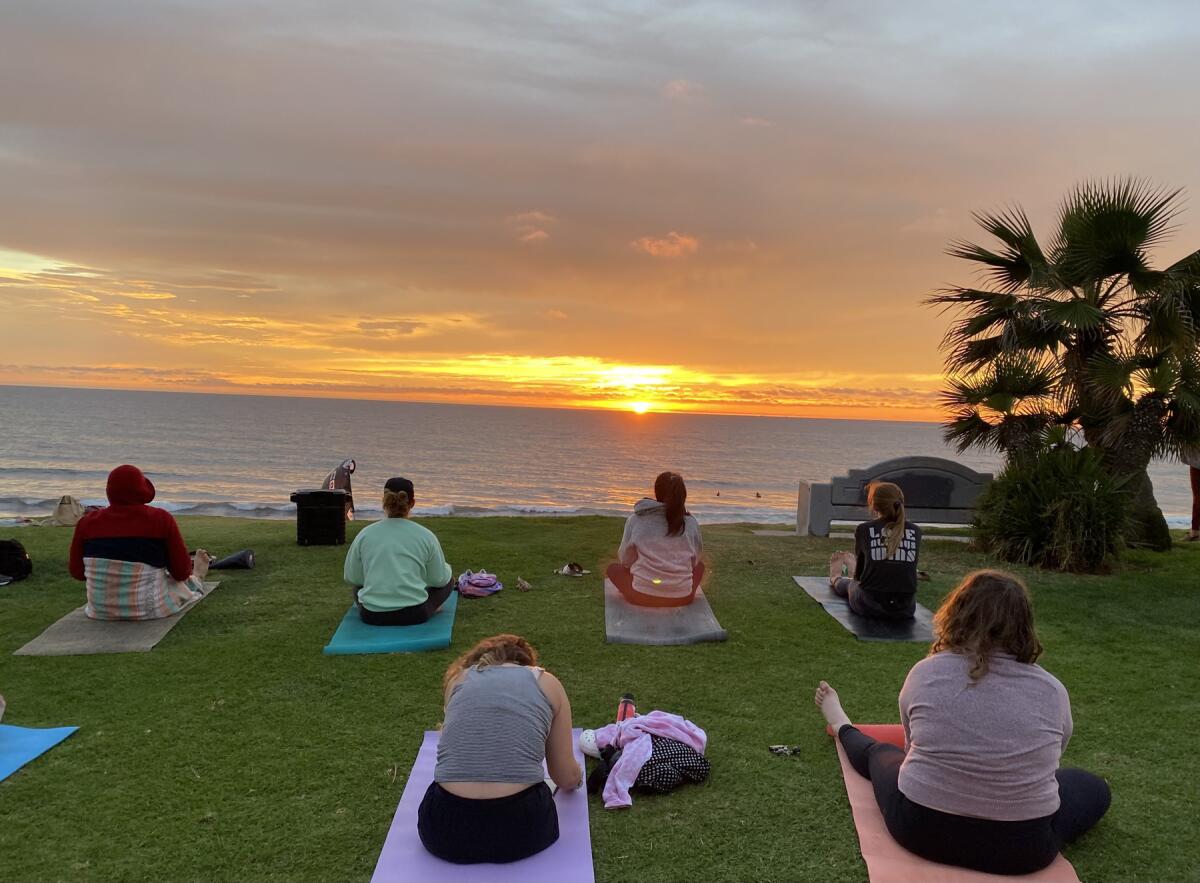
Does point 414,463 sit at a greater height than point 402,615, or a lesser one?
lesser

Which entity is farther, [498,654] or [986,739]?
[498,654]

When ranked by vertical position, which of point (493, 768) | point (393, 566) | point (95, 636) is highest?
point (493, 768)

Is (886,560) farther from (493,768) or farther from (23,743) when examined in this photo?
(23,743)

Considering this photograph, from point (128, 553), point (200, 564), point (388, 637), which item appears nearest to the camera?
point (388, 637)

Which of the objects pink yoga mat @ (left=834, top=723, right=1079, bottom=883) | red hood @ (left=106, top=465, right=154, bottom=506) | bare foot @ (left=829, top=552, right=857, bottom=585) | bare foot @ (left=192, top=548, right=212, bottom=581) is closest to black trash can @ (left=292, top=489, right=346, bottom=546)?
bare foot @ (left=192, top=548, right=212, bottom=581)

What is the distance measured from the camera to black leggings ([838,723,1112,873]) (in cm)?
310

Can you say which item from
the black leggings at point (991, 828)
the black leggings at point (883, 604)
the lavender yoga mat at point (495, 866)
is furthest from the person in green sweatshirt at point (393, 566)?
the black leggings at point (991, 828)

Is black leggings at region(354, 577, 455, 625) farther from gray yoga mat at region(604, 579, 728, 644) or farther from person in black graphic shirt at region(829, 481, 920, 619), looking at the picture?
person in black graphic shirt at region(829, 481, 920, 619)

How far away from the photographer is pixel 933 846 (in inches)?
126

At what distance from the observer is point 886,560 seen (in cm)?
673

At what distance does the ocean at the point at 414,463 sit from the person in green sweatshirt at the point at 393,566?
12309 millimetres

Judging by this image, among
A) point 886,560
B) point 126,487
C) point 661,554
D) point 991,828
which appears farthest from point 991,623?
point 126,487

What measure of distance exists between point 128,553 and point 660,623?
14.7ft

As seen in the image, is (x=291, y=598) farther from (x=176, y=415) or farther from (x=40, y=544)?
(x=176, y=415)
